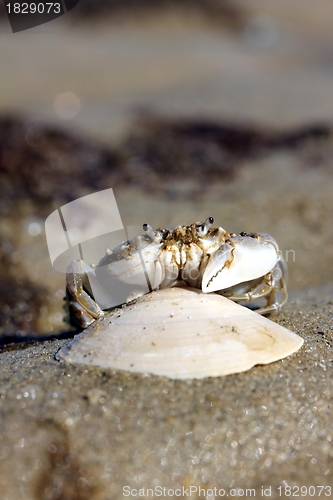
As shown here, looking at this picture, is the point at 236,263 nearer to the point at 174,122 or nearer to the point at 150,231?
the point at 150,231

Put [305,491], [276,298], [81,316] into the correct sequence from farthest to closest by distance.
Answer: [276,298], [81,316], [305,491]

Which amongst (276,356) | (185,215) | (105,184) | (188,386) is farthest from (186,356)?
(105,184)

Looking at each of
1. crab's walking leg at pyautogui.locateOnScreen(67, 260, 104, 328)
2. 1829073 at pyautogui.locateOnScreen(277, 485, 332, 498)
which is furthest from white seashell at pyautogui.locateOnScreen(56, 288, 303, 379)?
1829073 at pyautogui.locateOnScreen(277, 485, 332, 498)

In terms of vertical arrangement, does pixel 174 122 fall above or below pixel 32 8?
below

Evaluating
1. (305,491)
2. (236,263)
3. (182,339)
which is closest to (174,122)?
(236,263)

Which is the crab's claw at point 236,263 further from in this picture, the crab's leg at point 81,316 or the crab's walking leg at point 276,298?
the crab's leg at point 81,316

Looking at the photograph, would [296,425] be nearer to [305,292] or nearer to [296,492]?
[296,492]

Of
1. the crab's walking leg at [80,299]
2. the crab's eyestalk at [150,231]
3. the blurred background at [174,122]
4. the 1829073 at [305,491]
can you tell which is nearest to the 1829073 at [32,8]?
the blurred background at [174,122]
